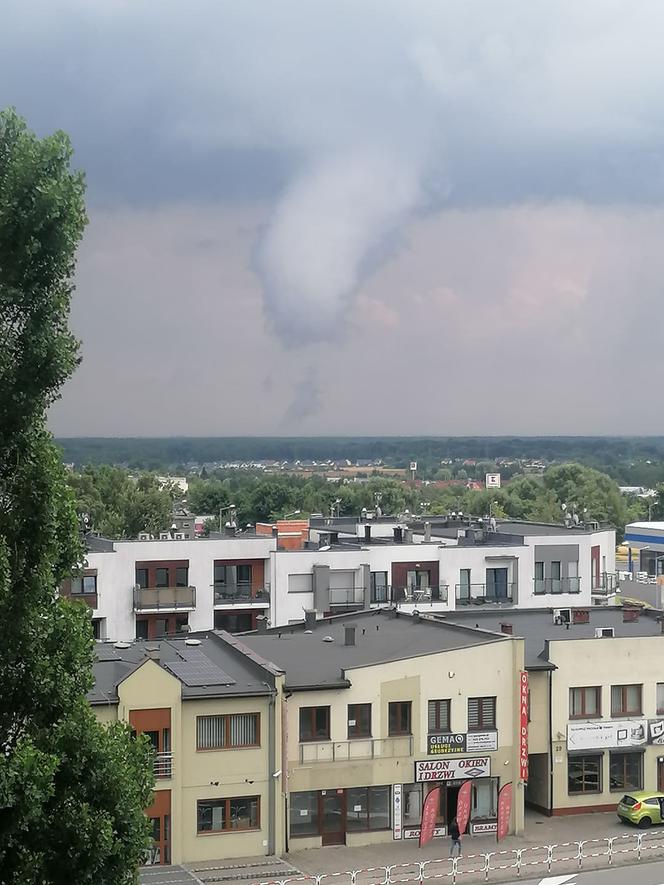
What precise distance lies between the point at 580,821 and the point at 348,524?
56.6 metres

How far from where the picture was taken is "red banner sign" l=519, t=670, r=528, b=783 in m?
45.3

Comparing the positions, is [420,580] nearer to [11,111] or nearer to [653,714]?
[653,714]

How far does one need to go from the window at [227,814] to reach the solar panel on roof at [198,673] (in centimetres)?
372

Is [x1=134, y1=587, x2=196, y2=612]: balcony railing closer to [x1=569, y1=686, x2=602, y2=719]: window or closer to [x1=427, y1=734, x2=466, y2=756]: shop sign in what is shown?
[x1=569, y1=686, x2=602, y2=719]: window

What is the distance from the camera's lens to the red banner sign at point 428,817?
43156 mm

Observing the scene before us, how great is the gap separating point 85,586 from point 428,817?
32758mm

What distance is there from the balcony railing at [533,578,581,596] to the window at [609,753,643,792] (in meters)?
32.7

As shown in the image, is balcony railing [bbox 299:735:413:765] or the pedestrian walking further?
balcony railing [bbox 299:735:413:765]

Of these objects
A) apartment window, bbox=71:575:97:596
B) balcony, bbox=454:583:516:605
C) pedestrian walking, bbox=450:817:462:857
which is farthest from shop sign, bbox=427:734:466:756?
balcony, bbox=454:583:516:605

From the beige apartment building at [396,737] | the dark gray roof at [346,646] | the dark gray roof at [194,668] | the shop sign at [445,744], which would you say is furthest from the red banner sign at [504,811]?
the dark gray roof at [194,668]

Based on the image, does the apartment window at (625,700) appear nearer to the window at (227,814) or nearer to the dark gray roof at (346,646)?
the dark gray roof at (346,646)

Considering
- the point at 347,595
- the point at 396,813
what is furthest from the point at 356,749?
the point at 347,595

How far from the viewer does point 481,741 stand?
45.0 meters

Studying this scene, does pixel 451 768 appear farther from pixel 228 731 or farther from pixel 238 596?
pixel 238 596
